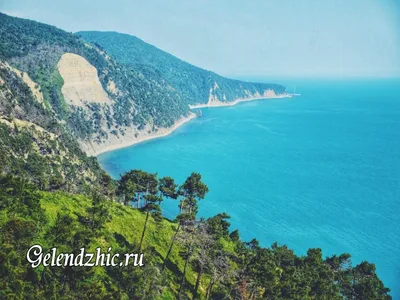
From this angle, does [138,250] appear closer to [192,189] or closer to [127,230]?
[127,230]

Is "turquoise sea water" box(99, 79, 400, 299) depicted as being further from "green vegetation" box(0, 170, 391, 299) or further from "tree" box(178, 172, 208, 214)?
"tree" box(178, 172, 208, 214)

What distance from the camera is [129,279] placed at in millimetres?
31422

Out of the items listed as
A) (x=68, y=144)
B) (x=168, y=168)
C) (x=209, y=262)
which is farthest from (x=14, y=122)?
(x=209, y=262)

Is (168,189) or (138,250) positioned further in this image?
(168,189)

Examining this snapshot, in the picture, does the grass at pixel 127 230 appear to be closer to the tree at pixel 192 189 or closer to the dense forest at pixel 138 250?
the dense forest at pixel 138 250

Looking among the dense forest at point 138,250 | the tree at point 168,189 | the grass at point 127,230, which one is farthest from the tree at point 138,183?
the grass at point 127,230

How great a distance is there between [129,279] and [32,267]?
7.42m

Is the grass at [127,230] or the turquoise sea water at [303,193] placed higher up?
the grass at [127,230]

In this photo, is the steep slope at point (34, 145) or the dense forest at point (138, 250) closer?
the dense forest at point (138, 250)

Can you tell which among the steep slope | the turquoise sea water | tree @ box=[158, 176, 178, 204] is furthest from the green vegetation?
the turquoise sea water

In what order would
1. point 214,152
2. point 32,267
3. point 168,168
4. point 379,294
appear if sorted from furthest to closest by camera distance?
point 214,152 < point 168,168 < point 379,294 < point 32,267

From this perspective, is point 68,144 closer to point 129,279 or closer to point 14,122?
point 14,122

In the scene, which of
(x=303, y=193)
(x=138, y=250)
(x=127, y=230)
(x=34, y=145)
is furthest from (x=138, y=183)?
(x=303, y=193)

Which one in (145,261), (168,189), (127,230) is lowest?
(127,230)
